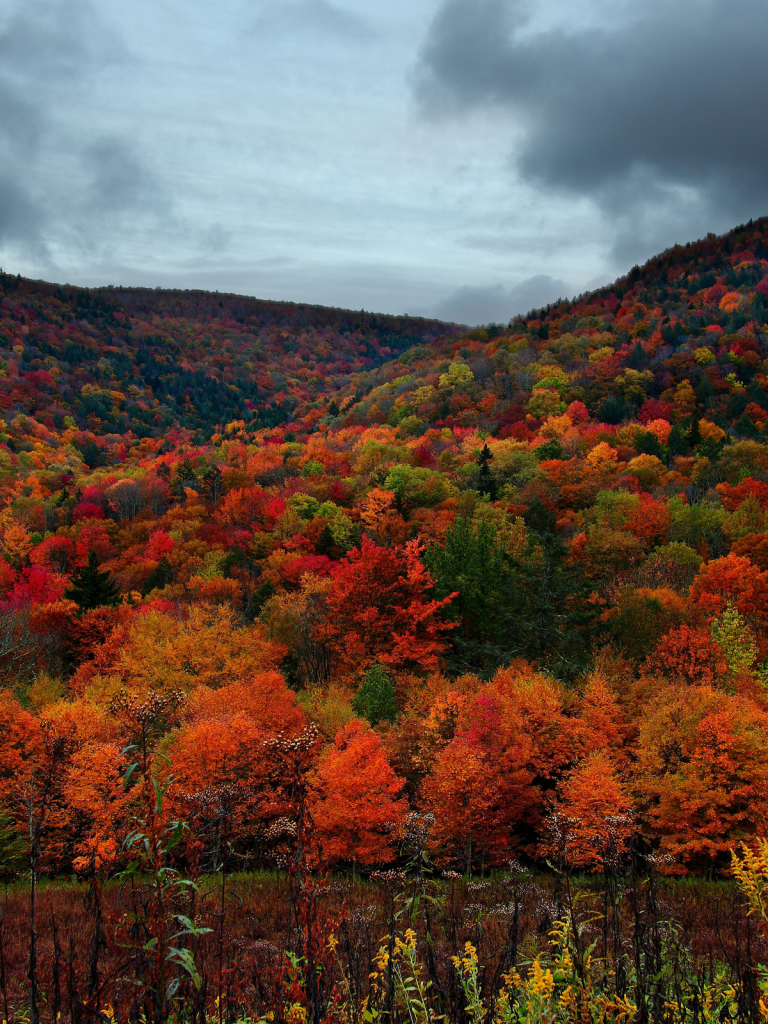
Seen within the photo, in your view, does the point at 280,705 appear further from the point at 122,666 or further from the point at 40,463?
the point at 40,463

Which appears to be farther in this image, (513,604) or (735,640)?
(513,604)

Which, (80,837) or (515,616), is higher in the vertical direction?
(515,616)

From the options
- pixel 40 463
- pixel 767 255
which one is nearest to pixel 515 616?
pixel 40 463

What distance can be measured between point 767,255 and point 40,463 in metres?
192

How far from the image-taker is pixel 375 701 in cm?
3700

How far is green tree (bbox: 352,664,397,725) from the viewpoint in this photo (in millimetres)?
36938

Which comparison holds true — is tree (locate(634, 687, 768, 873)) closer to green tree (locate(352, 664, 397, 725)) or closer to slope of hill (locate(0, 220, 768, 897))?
slope of hill (locate(0, 220, 768, 897))

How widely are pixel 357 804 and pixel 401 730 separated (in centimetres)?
766

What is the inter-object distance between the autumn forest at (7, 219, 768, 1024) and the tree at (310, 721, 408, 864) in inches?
6.2

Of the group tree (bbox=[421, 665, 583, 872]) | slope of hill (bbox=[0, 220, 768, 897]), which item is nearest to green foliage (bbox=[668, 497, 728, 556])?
slope of hill (bbox=[0, 220, 768, 897])

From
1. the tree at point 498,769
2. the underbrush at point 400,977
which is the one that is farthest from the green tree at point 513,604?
the underbrush at point 400,977

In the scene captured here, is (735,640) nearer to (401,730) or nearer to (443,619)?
(443,619)

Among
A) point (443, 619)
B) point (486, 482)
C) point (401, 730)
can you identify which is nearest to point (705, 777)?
point (401, 730)

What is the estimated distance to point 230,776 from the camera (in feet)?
93.5
